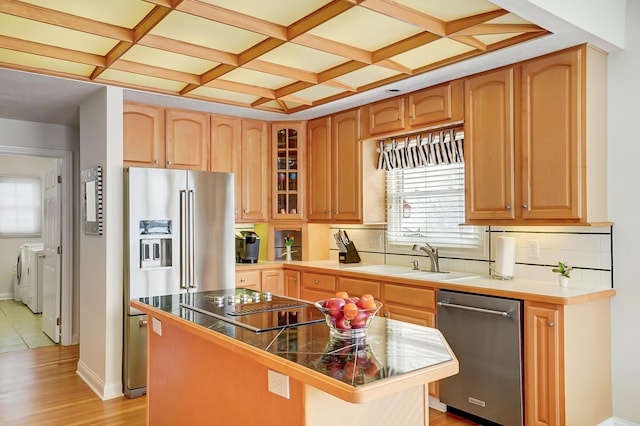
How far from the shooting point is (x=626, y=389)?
3057 millimetres

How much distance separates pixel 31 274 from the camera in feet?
24.2

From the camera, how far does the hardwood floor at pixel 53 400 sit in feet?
11.1

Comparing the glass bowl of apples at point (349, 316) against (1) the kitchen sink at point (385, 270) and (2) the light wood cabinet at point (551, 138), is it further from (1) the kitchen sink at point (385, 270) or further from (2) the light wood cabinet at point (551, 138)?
(1) the kitchen sink at point (385, 270)

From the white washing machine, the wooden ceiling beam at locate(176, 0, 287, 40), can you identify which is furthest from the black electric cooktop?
the white washing machine

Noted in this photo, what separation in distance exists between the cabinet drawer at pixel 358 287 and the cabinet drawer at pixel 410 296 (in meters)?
0.09

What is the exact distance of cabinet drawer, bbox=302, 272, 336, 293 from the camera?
4297 mm

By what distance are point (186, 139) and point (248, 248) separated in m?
1.22

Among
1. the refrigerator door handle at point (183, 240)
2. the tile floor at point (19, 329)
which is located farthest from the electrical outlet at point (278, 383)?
the tile floor at point (19, 329)

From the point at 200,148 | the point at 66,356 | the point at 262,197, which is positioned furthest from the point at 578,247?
the point at 66,356

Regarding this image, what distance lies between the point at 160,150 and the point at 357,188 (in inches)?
69.6

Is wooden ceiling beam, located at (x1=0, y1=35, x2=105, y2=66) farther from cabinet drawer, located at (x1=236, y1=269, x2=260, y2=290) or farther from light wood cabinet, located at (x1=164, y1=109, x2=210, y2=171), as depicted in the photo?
cabinet drawer, located at (x1=236, y1=269, x2=260, y2=290)

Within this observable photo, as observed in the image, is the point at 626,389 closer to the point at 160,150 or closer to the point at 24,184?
the point at 160,150

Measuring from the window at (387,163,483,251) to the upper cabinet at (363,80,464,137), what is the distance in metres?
0.46

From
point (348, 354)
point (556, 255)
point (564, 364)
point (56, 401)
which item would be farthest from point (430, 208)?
point (56, 401)
